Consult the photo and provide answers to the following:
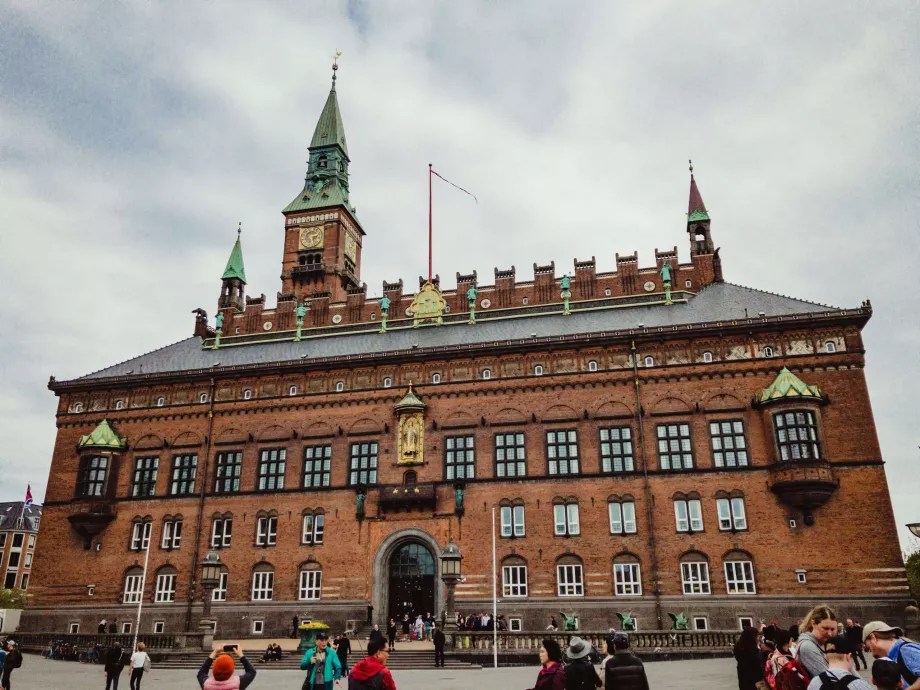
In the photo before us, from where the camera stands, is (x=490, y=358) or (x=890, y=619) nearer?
(x=890, y=619)

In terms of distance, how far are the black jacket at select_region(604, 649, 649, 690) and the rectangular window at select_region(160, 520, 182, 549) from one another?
1621 inches

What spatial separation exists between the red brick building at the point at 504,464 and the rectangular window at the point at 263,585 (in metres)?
0.14

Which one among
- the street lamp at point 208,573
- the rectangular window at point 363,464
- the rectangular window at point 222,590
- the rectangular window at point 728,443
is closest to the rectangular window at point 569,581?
the rectangular window at point 728,443

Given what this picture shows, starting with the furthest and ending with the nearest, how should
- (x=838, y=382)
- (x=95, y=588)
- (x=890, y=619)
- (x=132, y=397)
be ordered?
(x=132, y=397) < (x=95, y=588) < (x=838, y=382) < (x=890, y=619)

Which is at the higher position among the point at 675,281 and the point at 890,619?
the point at 675,281

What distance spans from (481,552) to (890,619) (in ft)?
63.6

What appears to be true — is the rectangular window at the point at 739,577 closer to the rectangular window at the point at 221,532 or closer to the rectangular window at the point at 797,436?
the rectangular window at the point at 797,436

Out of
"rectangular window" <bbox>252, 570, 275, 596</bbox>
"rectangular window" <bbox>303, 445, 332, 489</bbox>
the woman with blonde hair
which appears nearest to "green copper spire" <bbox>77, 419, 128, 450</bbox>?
"rectangular window" <bbox>303, 445, 332, 489</bbox>

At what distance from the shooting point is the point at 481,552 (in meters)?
40.2

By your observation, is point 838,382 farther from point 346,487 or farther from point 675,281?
point 346,487

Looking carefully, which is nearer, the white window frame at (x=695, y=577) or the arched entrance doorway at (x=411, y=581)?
the white window frame at (x=695, y=577)

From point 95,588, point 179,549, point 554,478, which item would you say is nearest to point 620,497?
point 554,478

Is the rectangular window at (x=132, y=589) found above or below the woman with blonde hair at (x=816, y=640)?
above

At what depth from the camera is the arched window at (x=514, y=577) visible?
39.2 metres
